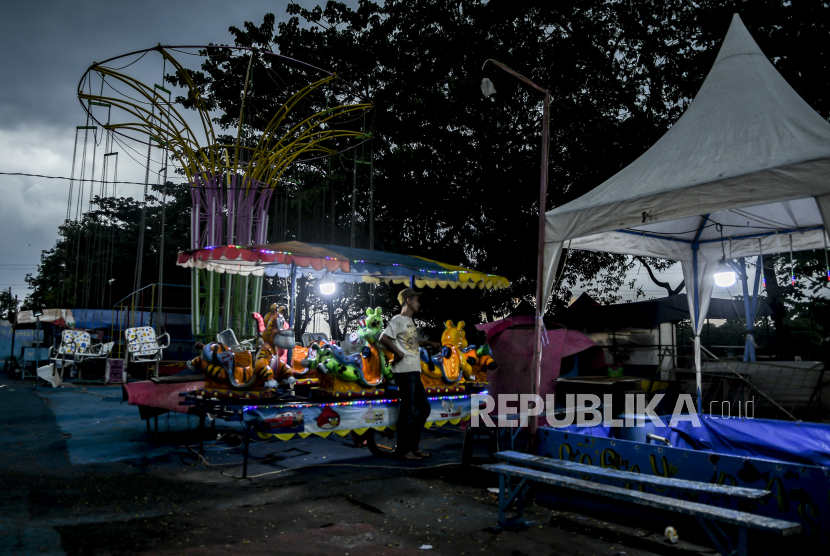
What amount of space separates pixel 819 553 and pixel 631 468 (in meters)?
1.42

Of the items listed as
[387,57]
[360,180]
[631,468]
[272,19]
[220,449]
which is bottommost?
[220,449]

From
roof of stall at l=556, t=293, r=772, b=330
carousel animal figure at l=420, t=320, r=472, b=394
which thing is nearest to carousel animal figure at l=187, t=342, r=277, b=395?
carousel animal figure at l=420, t=320, r=472, b=394

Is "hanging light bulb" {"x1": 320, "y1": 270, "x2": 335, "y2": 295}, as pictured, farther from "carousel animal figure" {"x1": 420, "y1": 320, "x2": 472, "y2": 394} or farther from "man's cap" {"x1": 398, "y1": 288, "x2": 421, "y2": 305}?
"man's cap" {"x1": 398, "y1": 288, "x2": 421, "y2": 305}

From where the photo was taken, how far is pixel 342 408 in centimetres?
737

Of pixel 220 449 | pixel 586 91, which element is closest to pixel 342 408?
pixel 220 449

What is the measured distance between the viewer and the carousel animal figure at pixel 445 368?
8469 millimetres

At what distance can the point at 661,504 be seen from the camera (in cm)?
383

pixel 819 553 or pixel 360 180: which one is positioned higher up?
pixel 360 180

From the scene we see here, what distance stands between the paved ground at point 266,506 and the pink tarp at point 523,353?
7.45 ft

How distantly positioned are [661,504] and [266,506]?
3594mm

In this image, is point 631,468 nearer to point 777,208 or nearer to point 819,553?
point 819,553

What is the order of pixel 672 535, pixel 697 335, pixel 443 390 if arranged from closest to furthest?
pixel 672 535
pixel 443 390
pixel 697 335

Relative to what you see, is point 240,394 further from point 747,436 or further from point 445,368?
point 747,436

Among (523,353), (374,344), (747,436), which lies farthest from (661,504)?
(523,353)
